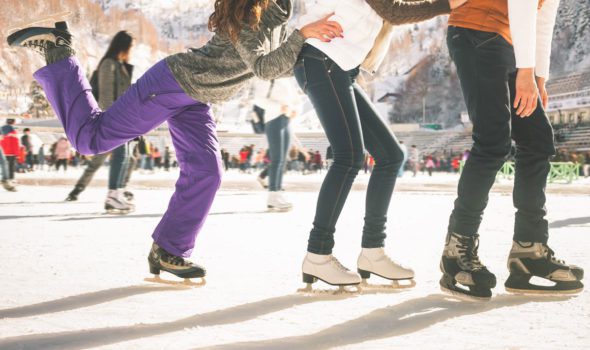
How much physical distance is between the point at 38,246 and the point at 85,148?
0.94 metres

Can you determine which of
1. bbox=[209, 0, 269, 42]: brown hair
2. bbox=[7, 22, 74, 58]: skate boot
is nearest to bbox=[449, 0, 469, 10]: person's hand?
bbox=[209, 0, 269, 42]: brown hair

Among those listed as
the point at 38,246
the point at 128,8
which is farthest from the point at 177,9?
the point at 38,246

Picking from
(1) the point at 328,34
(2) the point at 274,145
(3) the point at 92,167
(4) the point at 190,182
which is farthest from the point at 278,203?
(1) the point at 328,34

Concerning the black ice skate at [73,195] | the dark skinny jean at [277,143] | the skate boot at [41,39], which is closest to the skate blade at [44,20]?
the skate boot at [41,39]

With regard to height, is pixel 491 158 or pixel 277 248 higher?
pixel 491 158

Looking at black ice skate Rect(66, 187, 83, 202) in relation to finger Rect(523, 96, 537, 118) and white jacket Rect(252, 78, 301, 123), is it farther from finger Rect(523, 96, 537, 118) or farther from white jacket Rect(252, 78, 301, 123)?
finger Rect(523, 96, 537, 118)

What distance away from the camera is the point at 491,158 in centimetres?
194

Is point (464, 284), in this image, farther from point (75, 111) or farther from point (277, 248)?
point (75, 111)

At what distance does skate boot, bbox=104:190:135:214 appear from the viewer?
4598mm

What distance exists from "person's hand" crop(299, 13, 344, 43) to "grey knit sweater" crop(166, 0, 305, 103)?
3 centimetres

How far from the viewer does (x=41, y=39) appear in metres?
2.17

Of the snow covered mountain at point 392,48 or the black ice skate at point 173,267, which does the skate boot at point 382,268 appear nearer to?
the black ice skate at point 173,267

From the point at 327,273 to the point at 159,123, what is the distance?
2.58 ft

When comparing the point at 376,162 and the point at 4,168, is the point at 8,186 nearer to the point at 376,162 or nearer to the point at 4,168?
the point at 4,168
